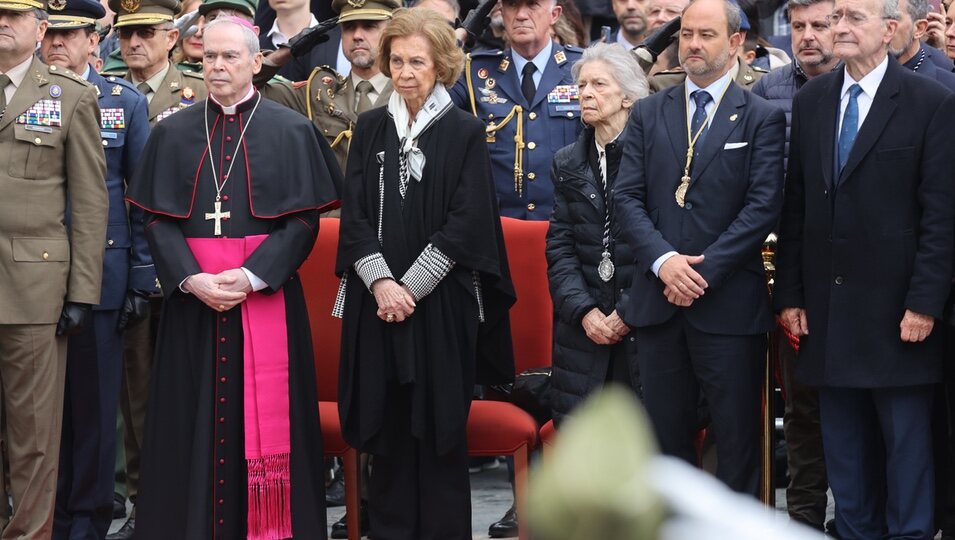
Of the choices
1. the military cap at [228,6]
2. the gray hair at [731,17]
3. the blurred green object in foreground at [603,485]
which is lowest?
the blurred green object in foreground at [603,485]

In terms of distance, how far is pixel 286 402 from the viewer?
5.14 meters

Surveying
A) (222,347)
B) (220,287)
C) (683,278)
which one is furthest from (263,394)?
(683,278)

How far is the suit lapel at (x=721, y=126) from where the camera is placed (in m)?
4.86

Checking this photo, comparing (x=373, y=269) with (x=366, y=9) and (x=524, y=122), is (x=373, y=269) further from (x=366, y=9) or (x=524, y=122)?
(x=366, y=9)

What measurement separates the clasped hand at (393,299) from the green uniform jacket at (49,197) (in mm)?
1191

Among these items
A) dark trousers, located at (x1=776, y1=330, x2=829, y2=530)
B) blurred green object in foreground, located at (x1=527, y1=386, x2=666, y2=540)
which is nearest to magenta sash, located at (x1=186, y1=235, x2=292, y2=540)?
dark trousers, located at (x1=776, y1=330, x2=829, y2=530)

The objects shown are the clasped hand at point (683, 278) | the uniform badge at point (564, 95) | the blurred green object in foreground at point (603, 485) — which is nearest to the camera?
the blurred green object in foreground at point (603, 485)

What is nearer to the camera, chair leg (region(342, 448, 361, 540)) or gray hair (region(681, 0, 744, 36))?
gray hair (region(681, 0, 744, 36))

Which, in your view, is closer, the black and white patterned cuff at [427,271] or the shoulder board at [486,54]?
the black and white patterned cuff at [427,271]

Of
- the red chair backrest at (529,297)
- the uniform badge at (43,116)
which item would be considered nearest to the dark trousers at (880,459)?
the red chair backrest at (529,297)

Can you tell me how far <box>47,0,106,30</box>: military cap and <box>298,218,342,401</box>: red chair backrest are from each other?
1.58 m

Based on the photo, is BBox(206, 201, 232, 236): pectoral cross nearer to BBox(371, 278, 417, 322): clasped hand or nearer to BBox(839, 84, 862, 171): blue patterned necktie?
BBox(371, 278, 417, 322): clasped hand

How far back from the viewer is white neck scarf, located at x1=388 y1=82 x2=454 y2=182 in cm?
518

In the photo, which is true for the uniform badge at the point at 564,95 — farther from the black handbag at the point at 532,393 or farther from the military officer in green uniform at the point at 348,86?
the black handbag at the point at 532,393
